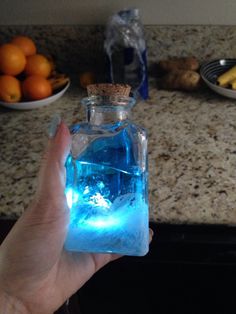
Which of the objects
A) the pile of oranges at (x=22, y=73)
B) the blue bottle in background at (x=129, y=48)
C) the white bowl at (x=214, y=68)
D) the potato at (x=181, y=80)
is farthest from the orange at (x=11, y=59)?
the white bowl at (x=214, y=68)

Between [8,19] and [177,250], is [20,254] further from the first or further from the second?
[8,19]

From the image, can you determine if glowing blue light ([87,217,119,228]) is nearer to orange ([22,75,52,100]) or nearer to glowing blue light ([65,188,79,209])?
glowing blue light ([65,188,79,209])

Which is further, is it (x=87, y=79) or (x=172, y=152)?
(x=87, y=79)

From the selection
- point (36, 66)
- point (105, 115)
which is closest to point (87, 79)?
point (36, 66)

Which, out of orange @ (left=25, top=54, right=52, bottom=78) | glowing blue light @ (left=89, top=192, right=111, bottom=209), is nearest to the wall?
orange @ (left=25, top=54, right=52, bottom=78)

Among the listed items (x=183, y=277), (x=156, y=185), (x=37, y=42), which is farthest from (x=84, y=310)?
(x=37, y=42)

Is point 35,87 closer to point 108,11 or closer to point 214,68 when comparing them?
point 108,11
